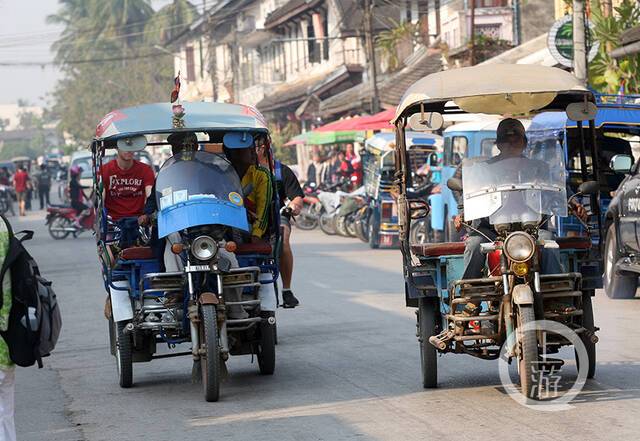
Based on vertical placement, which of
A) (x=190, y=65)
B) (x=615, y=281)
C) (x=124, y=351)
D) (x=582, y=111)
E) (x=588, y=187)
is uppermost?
(x=190, y=65)

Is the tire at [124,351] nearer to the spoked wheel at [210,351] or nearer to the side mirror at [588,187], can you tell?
the spoked wheel at [210,351]

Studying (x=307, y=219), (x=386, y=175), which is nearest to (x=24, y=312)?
(x=386, y=175)

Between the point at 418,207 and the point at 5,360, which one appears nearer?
the point at 5,360

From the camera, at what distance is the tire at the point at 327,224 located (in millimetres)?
30750

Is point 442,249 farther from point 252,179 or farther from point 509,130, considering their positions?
point 252,179

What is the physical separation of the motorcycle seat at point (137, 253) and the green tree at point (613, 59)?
1482 cm

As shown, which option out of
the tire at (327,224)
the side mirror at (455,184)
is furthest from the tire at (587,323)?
the tire at (327,224)

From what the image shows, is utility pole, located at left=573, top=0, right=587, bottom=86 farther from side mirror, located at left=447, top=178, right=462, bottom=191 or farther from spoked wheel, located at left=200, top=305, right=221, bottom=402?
spoked wheel, located at left=200, top=305, right=221, bottom=402

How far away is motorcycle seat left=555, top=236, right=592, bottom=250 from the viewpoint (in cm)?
909

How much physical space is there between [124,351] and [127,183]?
2.24m

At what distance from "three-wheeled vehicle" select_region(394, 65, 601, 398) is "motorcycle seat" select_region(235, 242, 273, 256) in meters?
1.18

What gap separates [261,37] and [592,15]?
133 feet

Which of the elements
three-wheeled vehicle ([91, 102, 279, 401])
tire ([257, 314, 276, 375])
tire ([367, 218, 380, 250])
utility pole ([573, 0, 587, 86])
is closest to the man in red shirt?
three-wheeled vehicle ([91, 102, 279, 401])

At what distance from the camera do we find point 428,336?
30.6ft
